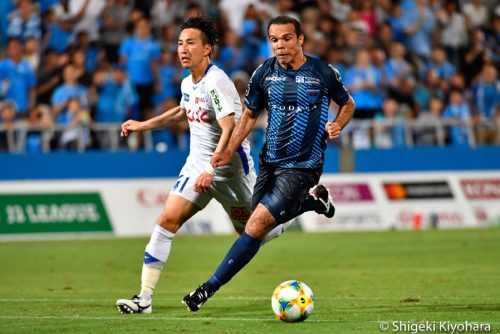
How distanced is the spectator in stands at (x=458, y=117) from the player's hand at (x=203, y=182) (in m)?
15.7

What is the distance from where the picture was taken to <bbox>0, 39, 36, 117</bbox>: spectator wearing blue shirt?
2123 cm

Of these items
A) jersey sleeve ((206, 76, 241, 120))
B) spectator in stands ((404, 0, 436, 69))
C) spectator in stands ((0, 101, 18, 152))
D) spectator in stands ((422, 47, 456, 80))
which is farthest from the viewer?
spectator in stands ((404, 0, 436, 69))

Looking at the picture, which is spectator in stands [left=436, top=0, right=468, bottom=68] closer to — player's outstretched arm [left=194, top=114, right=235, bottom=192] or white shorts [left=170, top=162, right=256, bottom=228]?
white shorts [left=170, top=162, right=256, bottom=228]

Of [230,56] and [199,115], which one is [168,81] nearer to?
[230,56]

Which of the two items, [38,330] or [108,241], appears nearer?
[38,330]

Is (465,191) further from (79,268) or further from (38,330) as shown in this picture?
(38,330)

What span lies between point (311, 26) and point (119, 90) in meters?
5.42

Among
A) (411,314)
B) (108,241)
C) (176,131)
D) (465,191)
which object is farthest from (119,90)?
(411,314)

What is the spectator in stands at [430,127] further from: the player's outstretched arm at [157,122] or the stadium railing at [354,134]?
the player's outstretched arm at [157,122]

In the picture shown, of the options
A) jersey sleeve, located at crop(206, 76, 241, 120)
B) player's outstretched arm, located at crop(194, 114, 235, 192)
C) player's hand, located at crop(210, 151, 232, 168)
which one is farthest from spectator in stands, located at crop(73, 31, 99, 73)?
player's hand, located at crop(210, 151, 232, 168)

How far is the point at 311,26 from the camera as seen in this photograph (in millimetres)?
25172

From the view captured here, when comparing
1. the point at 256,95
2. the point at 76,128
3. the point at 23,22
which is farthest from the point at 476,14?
the point at 256,95

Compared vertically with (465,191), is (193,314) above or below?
above

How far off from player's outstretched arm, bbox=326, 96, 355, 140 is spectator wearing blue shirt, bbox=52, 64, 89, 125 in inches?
467
